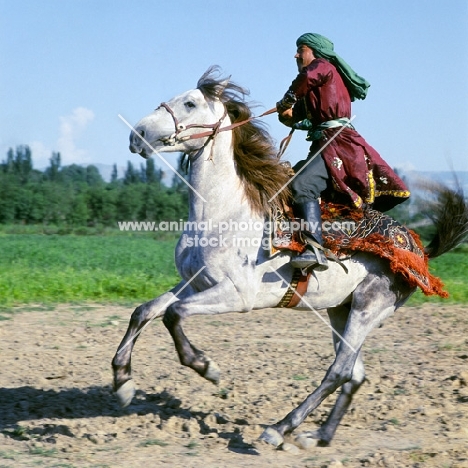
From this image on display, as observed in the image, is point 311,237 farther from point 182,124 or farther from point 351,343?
point 182,124

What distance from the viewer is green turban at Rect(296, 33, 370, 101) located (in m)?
5.36

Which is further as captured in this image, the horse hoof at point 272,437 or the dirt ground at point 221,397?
the horse hoof at point 272,437

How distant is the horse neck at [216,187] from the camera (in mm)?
5312

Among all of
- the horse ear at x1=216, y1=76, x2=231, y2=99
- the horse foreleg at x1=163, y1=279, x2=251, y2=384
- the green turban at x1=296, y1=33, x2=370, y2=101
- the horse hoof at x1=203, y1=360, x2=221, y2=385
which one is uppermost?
the green turban at x1=296, y1=33, x2=370, y2=101

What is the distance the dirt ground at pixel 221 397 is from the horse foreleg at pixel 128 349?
313 mm

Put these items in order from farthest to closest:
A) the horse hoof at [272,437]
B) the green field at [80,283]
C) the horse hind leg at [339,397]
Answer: the green field at [80,283], the horse hind leg at [339,397], the horse hoof at [272,437]

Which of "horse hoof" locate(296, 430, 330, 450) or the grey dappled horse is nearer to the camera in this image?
the grey dappled horse

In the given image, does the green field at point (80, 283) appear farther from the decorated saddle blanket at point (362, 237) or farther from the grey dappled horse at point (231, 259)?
the decorated saddle blanket at point (362, 237)

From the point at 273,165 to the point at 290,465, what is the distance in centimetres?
200

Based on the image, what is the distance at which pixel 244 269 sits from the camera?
17.0 ft

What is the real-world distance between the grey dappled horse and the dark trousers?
110 millimetres

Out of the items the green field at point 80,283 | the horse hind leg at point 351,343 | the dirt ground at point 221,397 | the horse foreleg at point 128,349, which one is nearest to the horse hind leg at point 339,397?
the horse hind leg at point 351,343

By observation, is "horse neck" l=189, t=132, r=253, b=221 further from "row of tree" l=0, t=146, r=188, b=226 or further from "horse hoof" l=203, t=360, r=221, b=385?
"row of tree" l=0, t=146, r=188, b=226

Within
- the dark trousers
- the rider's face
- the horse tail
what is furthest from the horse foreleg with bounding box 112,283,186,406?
the horse tail
